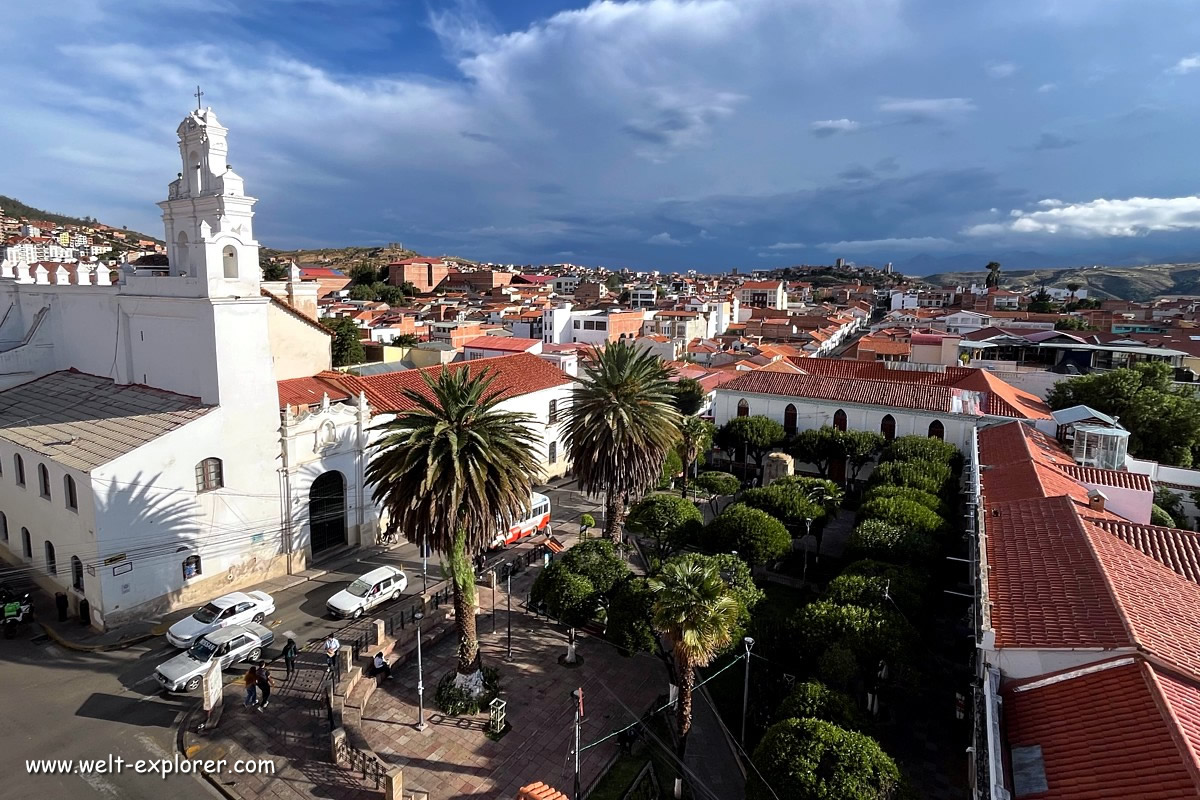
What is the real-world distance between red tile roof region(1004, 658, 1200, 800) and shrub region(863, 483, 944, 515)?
15341mm

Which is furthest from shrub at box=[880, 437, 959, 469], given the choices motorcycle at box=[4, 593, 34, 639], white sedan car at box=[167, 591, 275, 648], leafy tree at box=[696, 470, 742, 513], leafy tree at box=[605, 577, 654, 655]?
motorcycle at box=[4, 593, 34, 639]

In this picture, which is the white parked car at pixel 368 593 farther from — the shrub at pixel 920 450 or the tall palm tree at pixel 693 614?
the shrub at pixel 920 450

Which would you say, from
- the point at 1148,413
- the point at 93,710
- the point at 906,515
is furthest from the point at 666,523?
the point at 1148,413

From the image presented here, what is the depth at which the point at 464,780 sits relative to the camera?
17.5m

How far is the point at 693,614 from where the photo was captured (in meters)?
16.5

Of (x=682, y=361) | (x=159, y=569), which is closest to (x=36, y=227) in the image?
(x=682, y=361)

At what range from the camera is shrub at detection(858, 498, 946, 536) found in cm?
2658

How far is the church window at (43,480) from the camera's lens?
26.1 m

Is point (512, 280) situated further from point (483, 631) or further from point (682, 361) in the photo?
point (483, 631)

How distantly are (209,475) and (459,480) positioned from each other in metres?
14.6

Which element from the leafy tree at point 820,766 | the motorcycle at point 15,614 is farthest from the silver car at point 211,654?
the leafy tree at point 820,766

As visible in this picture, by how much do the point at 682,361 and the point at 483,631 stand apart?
5393cm

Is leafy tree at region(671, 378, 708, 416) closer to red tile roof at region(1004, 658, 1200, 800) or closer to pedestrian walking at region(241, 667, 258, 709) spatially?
pedestrian walking at region(241, 667, 258, 709)

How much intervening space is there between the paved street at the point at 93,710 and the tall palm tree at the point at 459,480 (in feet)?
27.1
